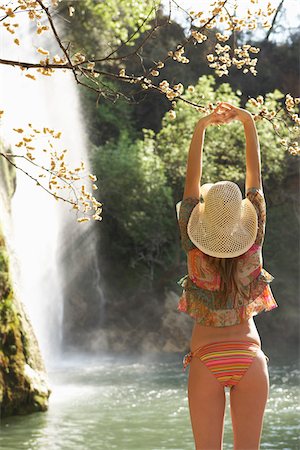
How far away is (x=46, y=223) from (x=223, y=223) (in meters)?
14.7

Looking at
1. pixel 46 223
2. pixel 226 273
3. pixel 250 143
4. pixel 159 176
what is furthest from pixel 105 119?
pixel 226 273

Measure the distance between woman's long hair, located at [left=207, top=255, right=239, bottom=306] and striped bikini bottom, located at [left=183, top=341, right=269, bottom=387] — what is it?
208mm

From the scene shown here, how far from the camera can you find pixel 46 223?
718 inches

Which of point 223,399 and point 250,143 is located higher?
point 250,143

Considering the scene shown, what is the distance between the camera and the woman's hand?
396cm

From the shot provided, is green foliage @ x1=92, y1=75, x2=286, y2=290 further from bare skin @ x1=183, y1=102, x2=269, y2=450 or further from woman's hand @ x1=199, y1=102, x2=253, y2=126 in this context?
bare skin @ x1=183, y1=102, x2=269, y2=450

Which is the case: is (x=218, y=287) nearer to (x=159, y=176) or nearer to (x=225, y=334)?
(x=225, y=334)

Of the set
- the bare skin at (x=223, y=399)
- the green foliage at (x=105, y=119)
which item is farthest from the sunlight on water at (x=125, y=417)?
the green foliage at (x=105, y=119)


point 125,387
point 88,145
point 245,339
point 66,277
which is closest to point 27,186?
point 66,277

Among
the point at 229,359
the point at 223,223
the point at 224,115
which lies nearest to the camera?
the point at 229,359

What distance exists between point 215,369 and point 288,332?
54.1 ft

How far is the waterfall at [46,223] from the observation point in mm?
17172

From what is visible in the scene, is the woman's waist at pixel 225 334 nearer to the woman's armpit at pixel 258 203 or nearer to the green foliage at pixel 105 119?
the woman's armpit at pixel 258 203

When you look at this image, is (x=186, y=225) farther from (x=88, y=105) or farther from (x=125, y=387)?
(x=88, y=105)
